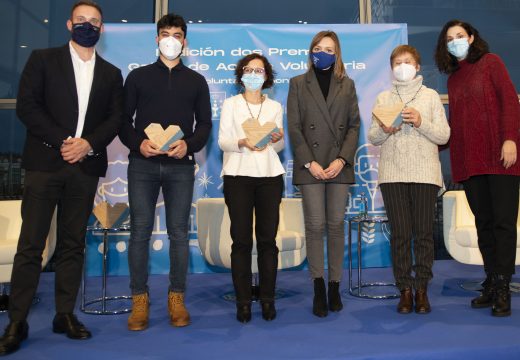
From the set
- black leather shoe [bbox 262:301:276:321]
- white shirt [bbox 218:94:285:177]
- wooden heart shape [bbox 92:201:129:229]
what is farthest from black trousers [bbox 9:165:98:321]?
black leather shoe [bbox 262:301:276:321]

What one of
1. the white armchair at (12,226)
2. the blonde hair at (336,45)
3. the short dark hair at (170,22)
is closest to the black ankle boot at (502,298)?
the blonde hair at (336,45)

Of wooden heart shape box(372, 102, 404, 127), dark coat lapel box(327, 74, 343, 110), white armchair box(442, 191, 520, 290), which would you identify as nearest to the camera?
wooden heart shape box(372, 102, 404, 127)

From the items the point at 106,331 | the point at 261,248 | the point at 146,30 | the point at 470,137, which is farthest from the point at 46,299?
the point at 470,137

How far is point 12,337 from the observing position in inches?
83.2

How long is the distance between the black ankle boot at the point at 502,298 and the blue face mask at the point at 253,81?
1.85m

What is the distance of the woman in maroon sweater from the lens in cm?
265

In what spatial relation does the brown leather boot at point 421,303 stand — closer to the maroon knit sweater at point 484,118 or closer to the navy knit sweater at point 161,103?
the maroon knit sweater at point 484,118

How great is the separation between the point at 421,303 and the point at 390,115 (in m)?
1.16

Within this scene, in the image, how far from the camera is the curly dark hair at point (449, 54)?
2.82m

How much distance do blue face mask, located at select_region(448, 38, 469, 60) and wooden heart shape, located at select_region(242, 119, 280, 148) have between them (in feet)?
4.25

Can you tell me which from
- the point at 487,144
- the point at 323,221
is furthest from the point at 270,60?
the point at 487,144

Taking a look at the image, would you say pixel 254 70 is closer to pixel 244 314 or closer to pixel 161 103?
pixel 161 103

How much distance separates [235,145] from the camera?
2.61m

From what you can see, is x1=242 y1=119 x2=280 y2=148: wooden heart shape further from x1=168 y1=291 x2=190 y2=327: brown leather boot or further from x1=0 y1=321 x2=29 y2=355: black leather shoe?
x1=0 y1=321 x2=29 y2=355: black leather shoe
